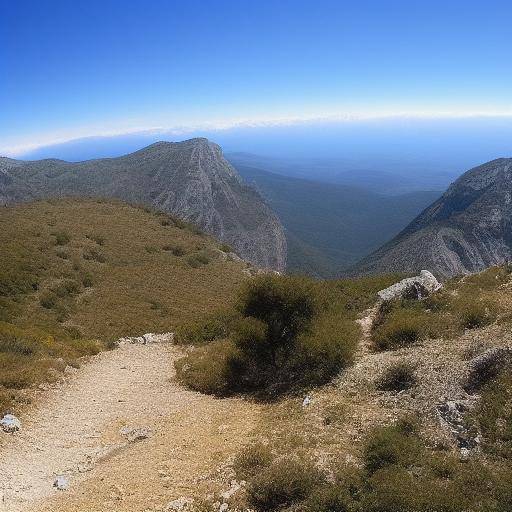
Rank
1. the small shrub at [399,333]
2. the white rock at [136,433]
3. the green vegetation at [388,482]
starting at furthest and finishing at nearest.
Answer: the small shrub at [399,333] < the white rock at [136,433] < the green vegetation at [388,482]

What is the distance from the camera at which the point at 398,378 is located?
12.6m

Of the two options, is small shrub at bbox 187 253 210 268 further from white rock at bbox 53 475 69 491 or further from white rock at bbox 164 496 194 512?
white rock at bbox 164 496 194 512

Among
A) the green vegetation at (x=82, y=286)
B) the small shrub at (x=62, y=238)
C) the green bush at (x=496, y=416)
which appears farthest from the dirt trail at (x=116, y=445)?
the small shrub at (x=62, y=238)

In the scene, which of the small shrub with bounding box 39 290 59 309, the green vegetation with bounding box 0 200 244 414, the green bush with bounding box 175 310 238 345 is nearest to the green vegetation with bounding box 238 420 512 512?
the green vegetation with bounding box 0 200 244 414

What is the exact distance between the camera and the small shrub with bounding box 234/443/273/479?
9523 millimetres

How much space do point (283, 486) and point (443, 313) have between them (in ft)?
37.4

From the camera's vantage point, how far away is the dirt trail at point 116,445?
931 cm

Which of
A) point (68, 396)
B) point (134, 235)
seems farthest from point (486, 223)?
point (68, 396)

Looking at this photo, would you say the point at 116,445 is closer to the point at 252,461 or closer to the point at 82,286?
the point at 252,461

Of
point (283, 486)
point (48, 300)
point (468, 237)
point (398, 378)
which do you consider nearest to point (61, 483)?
point (283, 486)

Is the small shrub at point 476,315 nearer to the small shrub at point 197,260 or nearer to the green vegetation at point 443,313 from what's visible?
the green vegetation at point 443,313

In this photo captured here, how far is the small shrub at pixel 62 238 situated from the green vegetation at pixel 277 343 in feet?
95.7

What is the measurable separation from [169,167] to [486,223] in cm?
8693

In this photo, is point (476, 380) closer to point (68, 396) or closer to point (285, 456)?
point (285, 456)
